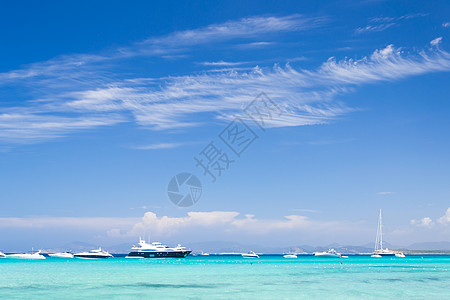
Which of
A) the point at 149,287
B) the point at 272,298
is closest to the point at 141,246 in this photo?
the point at 149,287

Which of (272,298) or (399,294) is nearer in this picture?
(272,298)

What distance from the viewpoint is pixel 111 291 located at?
42.8 meters

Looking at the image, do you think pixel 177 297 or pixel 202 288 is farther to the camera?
pixel 202 288

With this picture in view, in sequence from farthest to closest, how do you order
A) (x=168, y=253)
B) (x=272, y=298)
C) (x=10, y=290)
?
(x=168, y=253)
(x=10, y=290)
(x=272, y=298)

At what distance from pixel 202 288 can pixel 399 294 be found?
1813 cm

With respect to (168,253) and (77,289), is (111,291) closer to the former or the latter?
(77,289)

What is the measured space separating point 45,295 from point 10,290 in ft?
20.5

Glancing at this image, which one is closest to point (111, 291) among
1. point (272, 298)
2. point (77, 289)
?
point (77, 289)

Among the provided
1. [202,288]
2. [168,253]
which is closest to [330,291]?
[202,288]

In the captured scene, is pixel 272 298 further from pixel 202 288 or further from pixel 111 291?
pixel 111 291

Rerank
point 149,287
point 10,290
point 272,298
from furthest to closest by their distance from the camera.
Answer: point 149,287 < point 10,290 < point 272,298

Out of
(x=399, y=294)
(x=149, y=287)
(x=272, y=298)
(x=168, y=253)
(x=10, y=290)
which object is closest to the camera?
(x=272, y=298)

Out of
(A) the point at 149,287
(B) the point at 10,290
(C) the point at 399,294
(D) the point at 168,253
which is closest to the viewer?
(C) the point at 399,294

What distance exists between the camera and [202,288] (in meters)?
45.8
